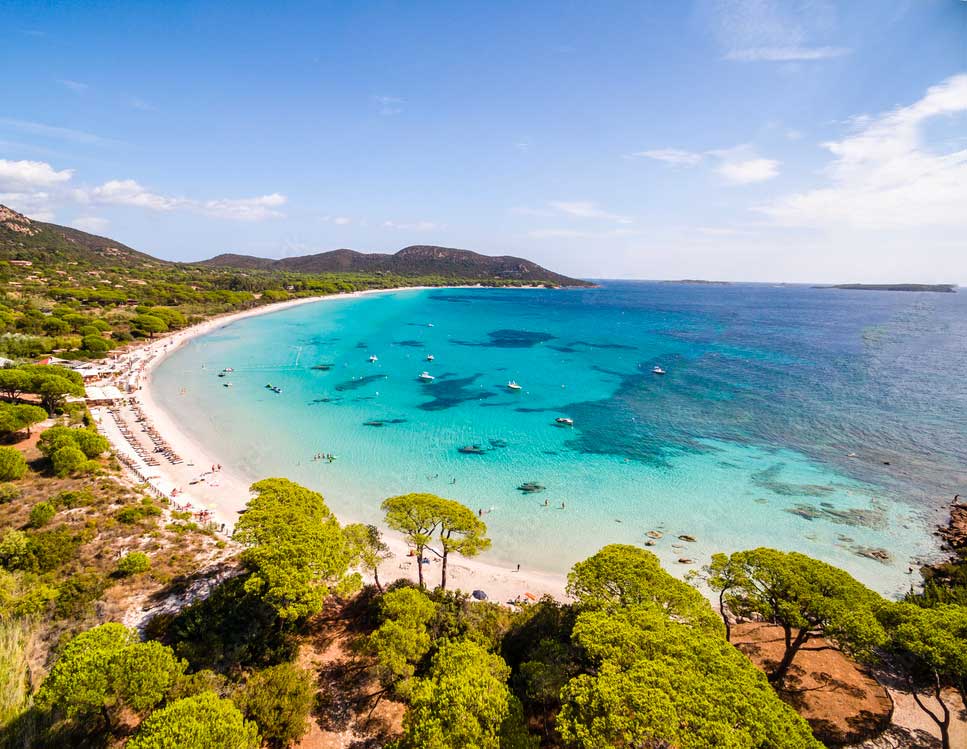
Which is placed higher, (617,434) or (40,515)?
(40,515)

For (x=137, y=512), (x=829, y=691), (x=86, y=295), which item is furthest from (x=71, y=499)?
(x=86, y=295)

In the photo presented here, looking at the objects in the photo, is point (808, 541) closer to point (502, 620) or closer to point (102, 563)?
point (502, 620)

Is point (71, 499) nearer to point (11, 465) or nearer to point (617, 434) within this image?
point (11, 465)

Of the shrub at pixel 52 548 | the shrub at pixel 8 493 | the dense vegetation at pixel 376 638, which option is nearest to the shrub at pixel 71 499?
the dense vegetation at pixel 376 638

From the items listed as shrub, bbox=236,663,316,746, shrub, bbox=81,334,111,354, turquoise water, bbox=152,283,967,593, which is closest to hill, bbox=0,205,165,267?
turquoise water, bbox=152,283,967,593

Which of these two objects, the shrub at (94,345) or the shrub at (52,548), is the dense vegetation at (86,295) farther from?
the shrub at (52,548)

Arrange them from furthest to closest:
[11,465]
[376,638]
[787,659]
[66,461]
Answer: [66,461] → [11,465] → [787,659] → [376,638]
